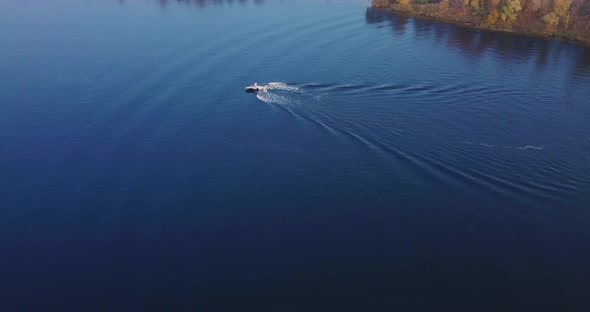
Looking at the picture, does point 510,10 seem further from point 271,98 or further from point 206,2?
point 206,2

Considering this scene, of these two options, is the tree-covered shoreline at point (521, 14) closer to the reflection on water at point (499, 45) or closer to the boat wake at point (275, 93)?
the reflection on water at point (499, 45)

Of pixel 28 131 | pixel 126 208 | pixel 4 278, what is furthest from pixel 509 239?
pixel 28 131

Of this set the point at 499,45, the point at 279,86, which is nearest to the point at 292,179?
the point at 279,86

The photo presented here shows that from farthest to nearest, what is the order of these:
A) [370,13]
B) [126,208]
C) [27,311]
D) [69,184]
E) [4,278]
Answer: [370,13] → [69,184] → [126,208] → [4,278] → [27,311]

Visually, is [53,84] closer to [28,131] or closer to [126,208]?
[28,131]

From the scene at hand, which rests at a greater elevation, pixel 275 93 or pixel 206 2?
pixel 206 2
